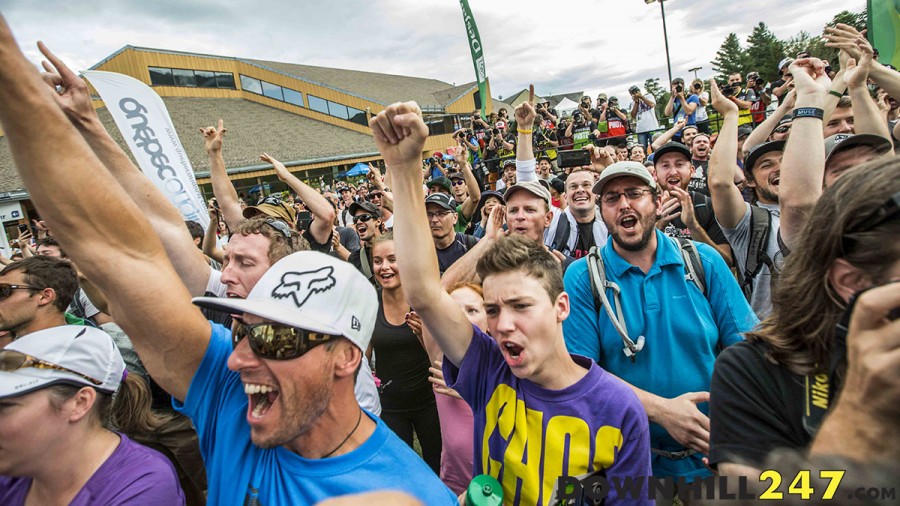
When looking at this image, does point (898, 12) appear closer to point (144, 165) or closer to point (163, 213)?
point (163, 213)

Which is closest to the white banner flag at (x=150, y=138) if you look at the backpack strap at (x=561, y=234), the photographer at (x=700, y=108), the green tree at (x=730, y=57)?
the backpack strap at (x=561, y=234)

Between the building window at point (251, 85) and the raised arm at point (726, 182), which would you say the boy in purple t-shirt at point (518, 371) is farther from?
the building window at point (251, 85)

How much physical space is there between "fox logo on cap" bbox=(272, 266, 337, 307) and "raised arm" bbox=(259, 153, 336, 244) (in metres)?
3.15

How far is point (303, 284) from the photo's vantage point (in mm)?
1486

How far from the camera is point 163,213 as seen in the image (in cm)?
211

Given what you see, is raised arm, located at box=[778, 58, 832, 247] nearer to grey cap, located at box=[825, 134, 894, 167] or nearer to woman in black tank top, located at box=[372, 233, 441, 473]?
grey cap, located at box=[825, 134, 894, 167]

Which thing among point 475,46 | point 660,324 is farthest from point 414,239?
point 475,46

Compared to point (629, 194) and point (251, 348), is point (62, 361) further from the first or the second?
point (629, 194)

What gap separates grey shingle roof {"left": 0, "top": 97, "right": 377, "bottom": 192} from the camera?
30727 mm

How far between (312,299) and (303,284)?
7 centimetres

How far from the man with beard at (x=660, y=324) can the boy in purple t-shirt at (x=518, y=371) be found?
390 mm

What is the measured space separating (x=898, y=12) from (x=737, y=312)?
5.27 meters

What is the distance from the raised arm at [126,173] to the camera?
1.81 m

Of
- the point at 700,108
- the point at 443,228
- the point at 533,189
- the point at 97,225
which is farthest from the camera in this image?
the point at 700,108
